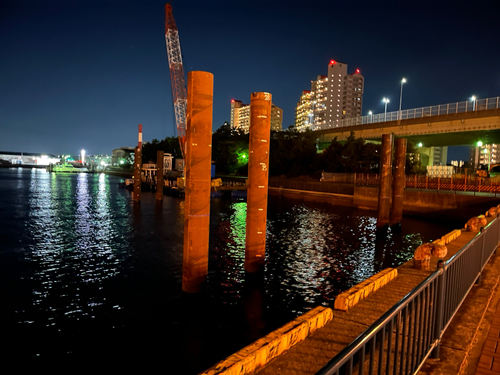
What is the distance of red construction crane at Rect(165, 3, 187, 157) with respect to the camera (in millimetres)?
67562

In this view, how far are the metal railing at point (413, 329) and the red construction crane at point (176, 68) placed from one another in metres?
64.4

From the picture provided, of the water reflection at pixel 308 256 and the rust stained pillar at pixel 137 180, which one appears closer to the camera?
the water reflection at pixel 308 256

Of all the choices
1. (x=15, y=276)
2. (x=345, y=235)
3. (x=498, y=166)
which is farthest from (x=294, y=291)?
(x=498, y=166)

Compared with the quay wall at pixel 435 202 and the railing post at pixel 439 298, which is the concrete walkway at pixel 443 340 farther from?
the quay wall at pixel 435 202

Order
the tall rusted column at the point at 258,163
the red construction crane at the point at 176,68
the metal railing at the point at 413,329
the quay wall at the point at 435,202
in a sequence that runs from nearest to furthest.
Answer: the metal railing at the point at 413,329 < the tall rusted column at the point at 258,163 < the quay wall at the point at 435,202 < the red construction crane at the point at 176,68

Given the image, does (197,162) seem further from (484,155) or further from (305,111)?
(484,155)

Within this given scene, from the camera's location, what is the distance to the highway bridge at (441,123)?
133 feet

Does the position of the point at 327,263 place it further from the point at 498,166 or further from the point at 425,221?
the point at 498,166

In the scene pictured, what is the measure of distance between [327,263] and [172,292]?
713 cm

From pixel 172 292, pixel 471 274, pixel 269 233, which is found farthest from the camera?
pixel 269 233

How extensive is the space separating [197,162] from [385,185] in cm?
1820

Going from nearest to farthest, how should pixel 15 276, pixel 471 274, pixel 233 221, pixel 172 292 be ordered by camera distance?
pixel 471 274, pixel 172 292, pixel 15 276, pixel 233 221

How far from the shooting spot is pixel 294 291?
1204 cm

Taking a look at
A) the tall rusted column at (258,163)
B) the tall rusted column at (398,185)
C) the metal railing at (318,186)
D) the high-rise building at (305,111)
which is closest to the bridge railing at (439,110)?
the metal railing at (318,186)
